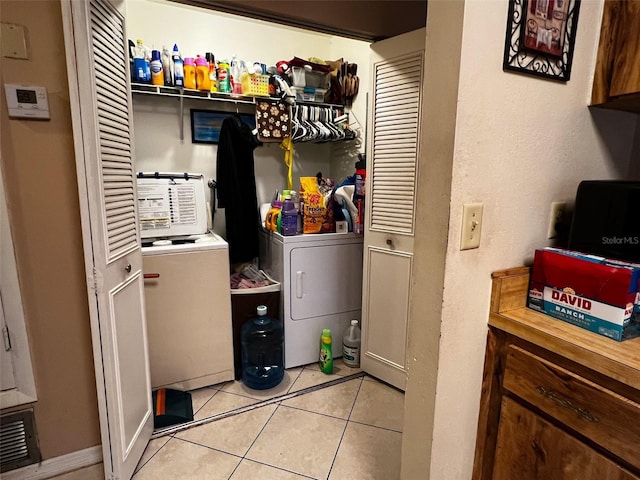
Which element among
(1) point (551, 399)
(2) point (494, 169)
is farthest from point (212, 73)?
(1) point (551, 399)

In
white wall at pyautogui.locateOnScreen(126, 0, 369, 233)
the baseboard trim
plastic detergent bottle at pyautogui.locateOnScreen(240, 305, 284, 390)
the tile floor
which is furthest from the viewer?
white wall at pyautogui.locateOnScreen(126, 0, 369, 233)

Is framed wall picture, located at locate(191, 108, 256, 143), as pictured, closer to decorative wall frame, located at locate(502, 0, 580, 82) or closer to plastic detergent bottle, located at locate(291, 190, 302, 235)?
plastic detergent bottle, located at locate(291, 190, 302, 235)

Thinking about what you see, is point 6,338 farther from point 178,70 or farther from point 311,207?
point 178,70

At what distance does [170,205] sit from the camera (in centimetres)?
216

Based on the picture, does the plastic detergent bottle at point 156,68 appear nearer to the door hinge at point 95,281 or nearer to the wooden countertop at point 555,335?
the door hinge at point 95,281

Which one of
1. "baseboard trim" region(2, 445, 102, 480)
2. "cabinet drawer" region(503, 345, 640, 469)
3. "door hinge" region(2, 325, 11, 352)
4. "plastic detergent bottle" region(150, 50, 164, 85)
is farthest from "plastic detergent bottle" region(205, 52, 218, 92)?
"cabinet drawer" region(503, 345, 640, 469)

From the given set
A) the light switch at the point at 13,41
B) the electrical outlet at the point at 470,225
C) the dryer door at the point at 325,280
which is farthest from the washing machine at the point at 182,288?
the electrical outlet at the point at 470,225

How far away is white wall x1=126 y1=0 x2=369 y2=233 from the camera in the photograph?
8.26 ft

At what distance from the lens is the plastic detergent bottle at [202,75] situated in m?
2.43

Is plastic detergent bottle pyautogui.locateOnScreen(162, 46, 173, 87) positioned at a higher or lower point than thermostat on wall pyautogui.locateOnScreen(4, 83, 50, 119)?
higher

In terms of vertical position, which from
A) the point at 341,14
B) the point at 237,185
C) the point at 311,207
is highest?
the point at 341,14

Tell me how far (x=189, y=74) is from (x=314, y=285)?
164 centimetres

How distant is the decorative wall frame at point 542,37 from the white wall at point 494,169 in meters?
0.03

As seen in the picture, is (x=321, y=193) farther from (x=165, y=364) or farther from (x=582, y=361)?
(x=582, y=361)
